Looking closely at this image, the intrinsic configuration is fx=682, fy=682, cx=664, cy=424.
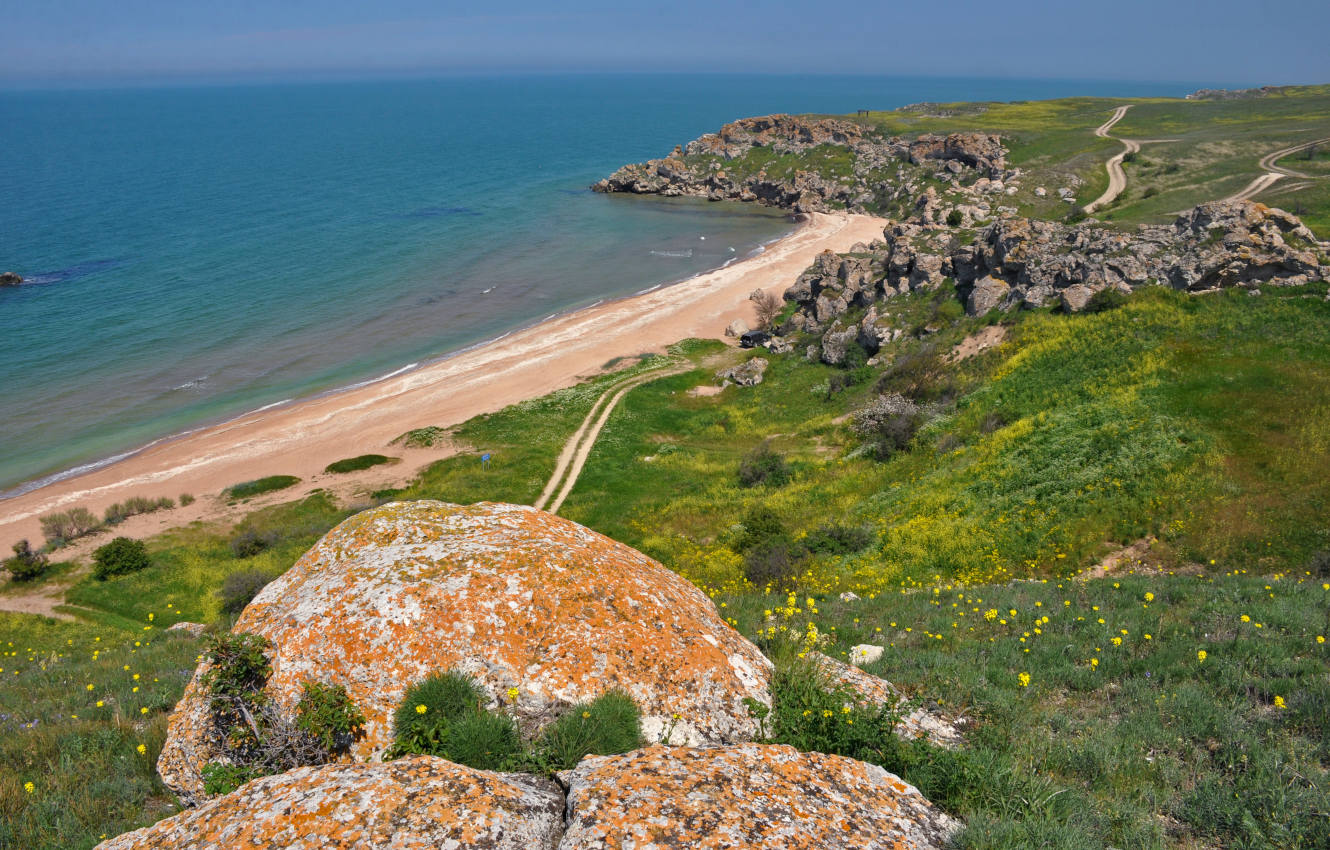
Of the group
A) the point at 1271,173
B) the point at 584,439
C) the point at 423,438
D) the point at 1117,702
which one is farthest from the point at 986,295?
the point at 1271,173

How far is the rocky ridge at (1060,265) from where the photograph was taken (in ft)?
95.9

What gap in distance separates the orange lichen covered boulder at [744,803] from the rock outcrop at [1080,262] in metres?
32.8

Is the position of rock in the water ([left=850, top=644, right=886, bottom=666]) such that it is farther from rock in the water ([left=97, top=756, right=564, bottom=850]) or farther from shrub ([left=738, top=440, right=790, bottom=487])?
shrub ([left=738, top=440, right=790, bottom=487])

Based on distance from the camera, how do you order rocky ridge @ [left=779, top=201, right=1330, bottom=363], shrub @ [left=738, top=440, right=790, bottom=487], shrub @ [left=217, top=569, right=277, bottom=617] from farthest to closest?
1. shrub @ [left=738, top=440, right=790, bottom=487]
2. rocky ridge @ [left=779, top=201, right=1330, bottom=363]
3. shrub @ [left=217, top=569, right=277, bottom=617]

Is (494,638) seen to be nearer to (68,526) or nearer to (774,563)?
(774,563)

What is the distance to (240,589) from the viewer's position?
24781 millimetres

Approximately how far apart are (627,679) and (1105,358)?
2704 cm

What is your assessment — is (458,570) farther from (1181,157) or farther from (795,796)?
(1181,157)

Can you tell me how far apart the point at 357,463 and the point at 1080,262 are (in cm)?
4081

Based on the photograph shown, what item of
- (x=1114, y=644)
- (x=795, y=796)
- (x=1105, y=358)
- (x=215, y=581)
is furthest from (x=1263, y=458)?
(x=215, y=581)

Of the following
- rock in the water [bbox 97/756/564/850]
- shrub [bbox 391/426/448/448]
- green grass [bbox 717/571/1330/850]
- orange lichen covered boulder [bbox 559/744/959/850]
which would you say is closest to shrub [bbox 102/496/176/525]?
shrub [bbox 391/426/448/448]

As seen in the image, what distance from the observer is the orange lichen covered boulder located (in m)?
4.90

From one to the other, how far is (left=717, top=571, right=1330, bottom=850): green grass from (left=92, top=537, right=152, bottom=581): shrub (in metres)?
29.1

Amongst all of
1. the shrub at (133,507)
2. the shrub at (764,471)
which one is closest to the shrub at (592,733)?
the shrub at (764,471)
